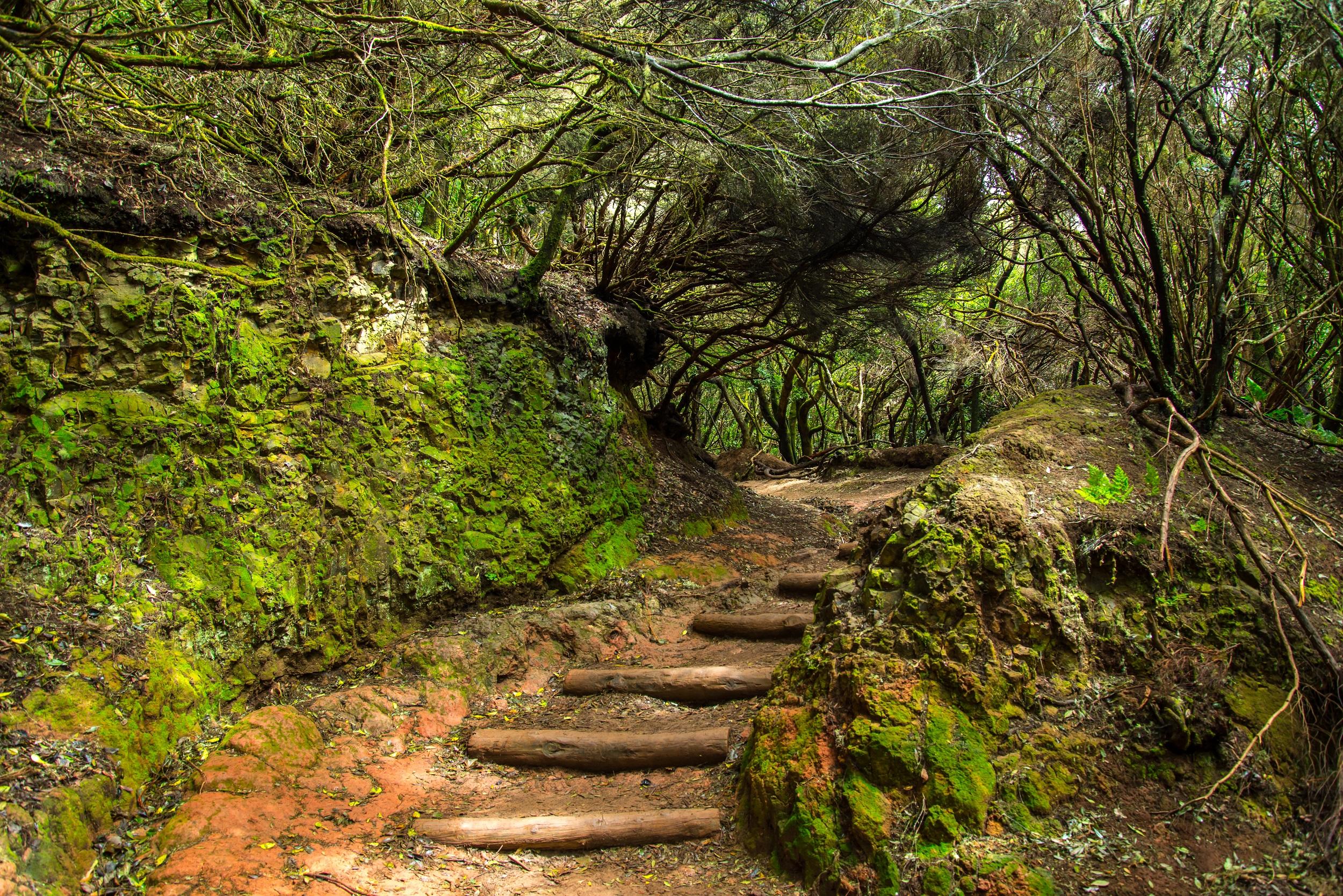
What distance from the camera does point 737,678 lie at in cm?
530

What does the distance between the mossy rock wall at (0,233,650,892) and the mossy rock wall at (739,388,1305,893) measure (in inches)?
122

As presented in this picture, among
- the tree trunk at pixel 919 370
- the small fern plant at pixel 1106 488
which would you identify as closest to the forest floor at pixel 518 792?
the small fern plant at pixel 1106 488

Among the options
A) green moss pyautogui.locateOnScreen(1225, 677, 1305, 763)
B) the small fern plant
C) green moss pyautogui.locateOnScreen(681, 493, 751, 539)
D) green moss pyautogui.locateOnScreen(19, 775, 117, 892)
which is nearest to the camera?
green moss pyautogui.locateOnScreen(19, 775, 117, 892)

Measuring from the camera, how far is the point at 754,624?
6129 mm

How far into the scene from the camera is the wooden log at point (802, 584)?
22.7 feet

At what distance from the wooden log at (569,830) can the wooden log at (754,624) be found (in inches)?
83.4

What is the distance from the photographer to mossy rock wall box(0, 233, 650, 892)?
12.9 feet

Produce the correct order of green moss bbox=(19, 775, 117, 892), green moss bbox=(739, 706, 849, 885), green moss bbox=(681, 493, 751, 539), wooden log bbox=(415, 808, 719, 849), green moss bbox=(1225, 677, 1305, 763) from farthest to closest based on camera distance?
1. green moss bbox=(681, 493, 751, 539)
2. wooden log bbox=(415, 808, 719, 849)
3. green moss bbox=(739, 706, 849, 885)
4. green moss bbox=(1225, 677, 1305, 763)
5. green moss bbox=(19, 775, 117, 892)

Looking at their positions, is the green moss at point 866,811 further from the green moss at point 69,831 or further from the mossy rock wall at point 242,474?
the mossy rock wall at point 242,474

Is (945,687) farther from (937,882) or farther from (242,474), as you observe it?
(242,474)

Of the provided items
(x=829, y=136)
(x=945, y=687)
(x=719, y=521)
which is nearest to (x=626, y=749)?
(x=945, y=687)

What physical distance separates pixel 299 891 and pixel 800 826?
2.27 meters

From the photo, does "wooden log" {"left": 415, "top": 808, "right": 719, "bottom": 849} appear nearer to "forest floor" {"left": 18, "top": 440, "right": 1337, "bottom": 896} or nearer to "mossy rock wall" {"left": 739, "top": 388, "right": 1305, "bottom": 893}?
"forest floor" {"left": 18, "top": 440, "right": 1337, "bottom": 896}

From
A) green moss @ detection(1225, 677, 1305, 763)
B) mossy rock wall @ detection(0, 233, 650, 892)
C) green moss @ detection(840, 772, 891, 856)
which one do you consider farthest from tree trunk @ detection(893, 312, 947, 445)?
green moss @ detection(840, 772, 891, 856)
